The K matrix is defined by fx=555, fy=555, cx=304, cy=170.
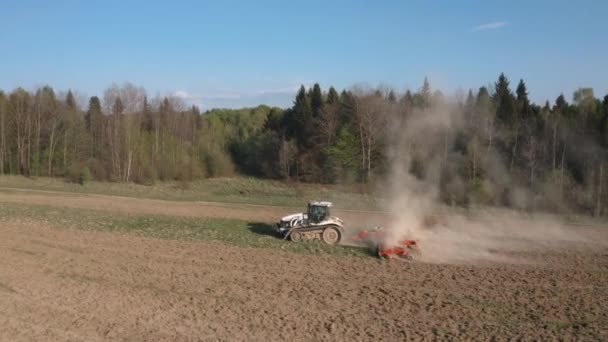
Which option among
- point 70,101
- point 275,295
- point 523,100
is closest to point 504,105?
point 523,100

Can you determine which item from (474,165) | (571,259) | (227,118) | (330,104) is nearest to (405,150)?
(474,165)

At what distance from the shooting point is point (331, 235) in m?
26.5

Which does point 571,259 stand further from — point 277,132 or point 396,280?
point 277,132

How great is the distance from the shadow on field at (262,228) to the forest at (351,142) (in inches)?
438

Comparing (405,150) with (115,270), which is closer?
(115,270)

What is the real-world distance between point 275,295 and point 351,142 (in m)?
44.3

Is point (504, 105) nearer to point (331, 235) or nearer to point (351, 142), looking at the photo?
point (351, 142)

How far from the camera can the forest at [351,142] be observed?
4069 cm

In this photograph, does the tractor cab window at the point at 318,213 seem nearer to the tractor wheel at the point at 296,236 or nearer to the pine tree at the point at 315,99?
the tractor wheel at the point at 296,236

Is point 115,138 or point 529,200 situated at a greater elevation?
point 115,138

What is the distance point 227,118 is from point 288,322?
123470 millimetres

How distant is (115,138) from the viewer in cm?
7650

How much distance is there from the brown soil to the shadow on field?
4.90 m

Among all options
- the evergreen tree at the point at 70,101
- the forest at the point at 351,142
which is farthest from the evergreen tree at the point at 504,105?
the evergreen tree at the point at 70,101
